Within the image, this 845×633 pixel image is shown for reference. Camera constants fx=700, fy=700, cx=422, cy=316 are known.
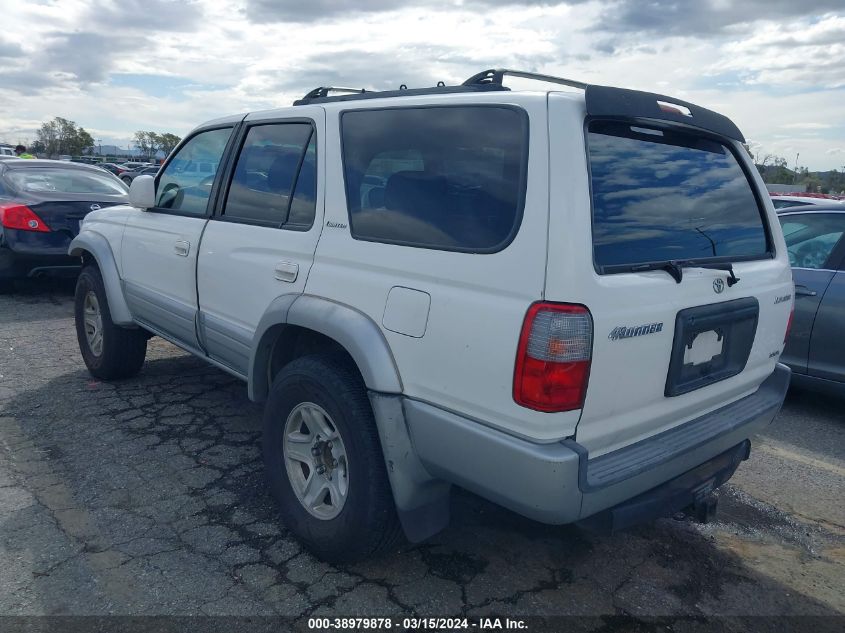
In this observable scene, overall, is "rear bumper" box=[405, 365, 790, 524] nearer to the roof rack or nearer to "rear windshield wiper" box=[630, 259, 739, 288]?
"rear windshield wiper" box=[630, 259, 739, 288]

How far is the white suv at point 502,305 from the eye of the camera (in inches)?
86.7

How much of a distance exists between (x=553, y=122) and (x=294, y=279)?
4.44ft

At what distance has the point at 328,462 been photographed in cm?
294

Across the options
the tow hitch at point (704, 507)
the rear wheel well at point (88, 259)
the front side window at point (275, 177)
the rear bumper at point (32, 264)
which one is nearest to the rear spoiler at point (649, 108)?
the front side window at point (275, 177)

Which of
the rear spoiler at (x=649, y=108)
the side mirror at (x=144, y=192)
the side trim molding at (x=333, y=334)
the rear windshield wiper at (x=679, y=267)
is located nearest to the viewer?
the rear spoiler at (x=649, y=108)

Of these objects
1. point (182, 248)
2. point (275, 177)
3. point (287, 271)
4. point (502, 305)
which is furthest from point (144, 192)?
point (502, 305)

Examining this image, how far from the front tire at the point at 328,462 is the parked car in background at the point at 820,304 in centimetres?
358

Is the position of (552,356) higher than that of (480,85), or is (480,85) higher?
(480,85)

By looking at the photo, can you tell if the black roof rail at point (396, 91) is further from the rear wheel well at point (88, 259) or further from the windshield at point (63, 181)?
the windshield at point (63, 181)

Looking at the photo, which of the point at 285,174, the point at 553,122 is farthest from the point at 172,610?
the point at 553,122

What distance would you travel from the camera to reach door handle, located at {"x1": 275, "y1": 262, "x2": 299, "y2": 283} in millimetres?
3070

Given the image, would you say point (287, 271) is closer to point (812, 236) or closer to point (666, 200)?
point (666, 200)

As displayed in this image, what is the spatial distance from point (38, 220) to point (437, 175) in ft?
21.0

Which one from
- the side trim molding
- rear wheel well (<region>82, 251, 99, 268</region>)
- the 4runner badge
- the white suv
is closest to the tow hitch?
the white suv
